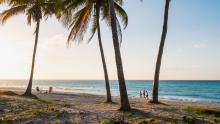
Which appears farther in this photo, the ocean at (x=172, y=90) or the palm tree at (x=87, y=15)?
the ocean at (x=172, y=90)

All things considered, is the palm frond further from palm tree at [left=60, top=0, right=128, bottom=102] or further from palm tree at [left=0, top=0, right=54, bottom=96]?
palm tree at [left=60, top=0, right=128, bottom=102]

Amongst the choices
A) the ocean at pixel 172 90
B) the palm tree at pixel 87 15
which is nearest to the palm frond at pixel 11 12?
the palm tree at pixel 87 15

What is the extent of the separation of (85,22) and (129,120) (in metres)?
12.5

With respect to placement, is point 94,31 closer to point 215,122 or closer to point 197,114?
point 197,114

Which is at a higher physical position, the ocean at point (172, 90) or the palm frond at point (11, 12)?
the palm frond at point (11, 12)

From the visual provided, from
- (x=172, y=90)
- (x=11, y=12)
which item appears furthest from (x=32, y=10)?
(x=172, y=90)

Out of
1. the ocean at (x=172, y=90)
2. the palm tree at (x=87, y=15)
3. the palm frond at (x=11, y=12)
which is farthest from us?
the ocean at (x=172, y=90)

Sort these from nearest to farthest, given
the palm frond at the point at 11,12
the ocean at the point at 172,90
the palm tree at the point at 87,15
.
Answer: the palm tree at the point at 87,15 → the palm frond at the point at 11,12 → the ocean at the point at 172,90

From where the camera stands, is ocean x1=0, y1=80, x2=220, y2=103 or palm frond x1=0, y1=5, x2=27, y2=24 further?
→ ocean x1=0, y1=80, x2=220, y2=103

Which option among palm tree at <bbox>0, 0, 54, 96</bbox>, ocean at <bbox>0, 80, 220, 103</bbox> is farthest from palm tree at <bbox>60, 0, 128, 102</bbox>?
ocean at <bbox>0, 80, 220, 103</bbox>

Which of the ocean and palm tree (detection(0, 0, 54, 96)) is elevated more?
palm tree (detection(0, 0, 54, 96))

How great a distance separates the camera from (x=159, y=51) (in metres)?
17.6

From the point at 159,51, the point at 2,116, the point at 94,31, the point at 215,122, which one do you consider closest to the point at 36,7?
the point at 94,31

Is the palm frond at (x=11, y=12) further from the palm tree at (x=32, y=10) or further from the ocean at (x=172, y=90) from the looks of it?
the ocean at (x=172, y=90)
